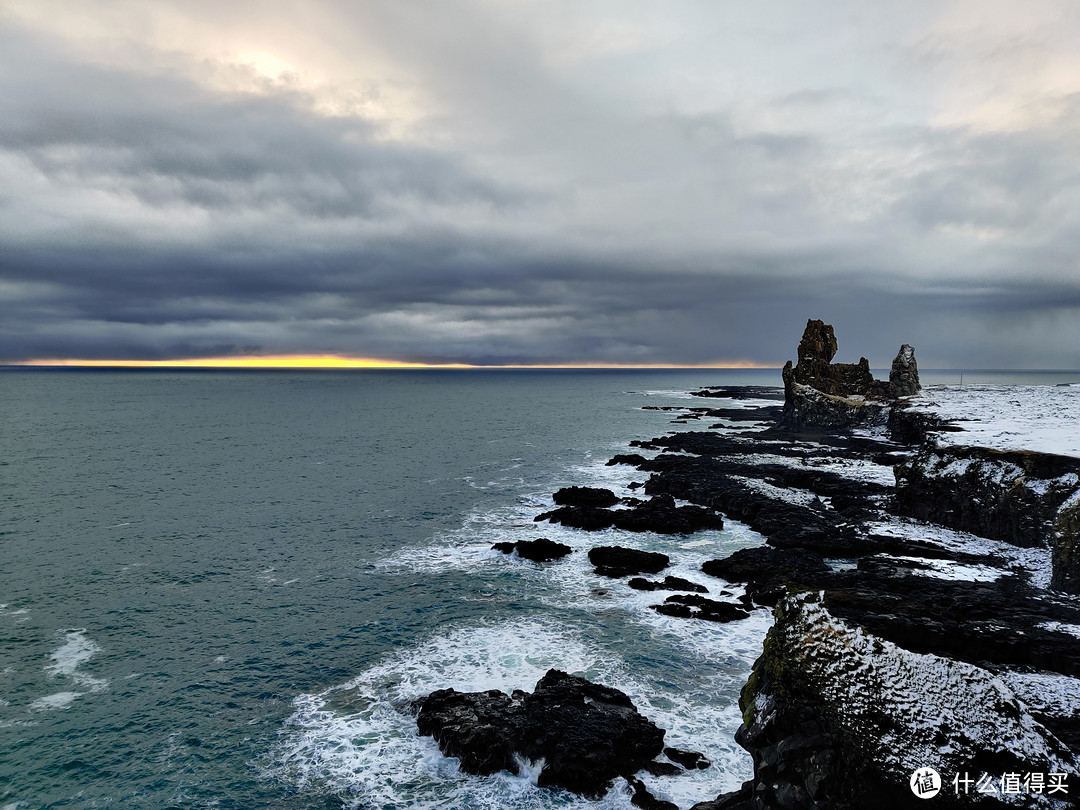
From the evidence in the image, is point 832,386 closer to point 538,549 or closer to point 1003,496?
point 1003,496

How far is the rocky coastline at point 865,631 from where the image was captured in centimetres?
991

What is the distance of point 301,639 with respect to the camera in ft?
81.0

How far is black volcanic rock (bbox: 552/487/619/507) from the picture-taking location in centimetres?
4656

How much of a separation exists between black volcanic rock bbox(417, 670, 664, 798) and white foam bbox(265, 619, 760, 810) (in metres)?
0.38

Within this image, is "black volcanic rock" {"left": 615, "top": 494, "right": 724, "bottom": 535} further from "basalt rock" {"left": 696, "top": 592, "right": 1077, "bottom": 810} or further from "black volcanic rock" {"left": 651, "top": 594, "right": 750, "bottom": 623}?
"basalt rock" {"left": 696, "top": 592, "right": 1077, "bottom": 810}

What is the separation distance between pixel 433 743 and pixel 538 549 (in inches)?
698

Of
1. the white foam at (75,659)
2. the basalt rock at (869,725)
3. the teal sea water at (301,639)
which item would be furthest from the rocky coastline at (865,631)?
the white foam at (75,659)

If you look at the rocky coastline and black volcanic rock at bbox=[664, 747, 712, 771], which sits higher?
the rocky coastline

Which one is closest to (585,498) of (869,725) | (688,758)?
(688,758)

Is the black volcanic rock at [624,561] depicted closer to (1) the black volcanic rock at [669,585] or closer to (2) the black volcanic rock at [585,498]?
(1) the black volcanic rock at [669,585]

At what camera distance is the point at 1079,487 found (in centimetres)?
2781

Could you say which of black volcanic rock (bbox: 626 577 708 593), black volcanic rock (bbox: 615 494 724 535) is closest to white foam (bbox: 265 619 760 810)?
black volcanic rock (bbox: 626 577 708 593)

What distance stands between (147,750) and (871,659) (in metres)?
20.8

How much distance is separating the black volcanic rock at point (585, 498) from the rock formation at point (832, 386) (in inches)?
2216
